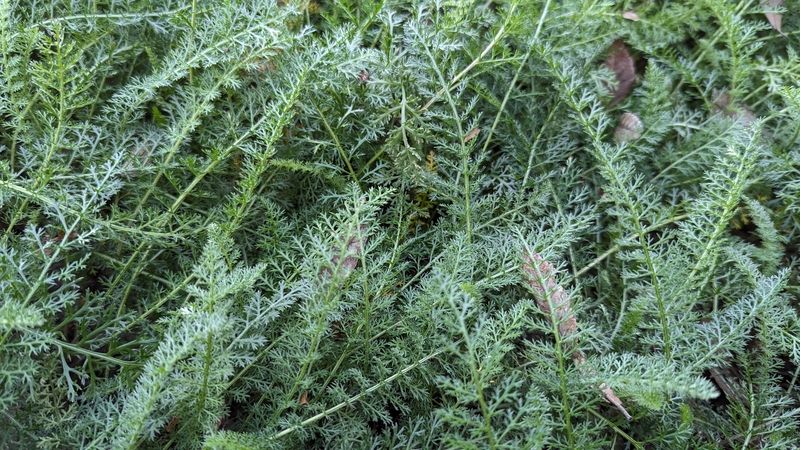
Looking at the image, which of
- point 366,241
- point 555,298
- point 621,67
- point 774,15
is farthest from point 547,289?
point 774,15

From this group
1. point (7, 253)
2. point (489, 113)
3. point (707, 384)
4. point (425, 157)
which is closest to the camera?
point (707, 384)

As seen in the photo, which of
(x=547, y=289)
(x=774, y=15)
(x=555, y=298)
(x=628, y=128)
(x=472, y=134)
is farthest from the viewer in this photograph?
(x=774, y=15)

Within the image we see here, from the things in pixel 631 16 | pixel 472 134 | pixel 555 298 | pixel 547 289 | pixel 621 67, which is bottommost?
pixel 555 298

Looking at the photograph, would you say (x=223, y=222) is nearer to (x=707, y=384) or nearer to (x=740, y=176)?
(x=707, y=384)

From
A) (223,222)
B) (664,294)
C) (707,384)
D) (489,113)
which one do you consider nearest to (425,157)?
(489,113)

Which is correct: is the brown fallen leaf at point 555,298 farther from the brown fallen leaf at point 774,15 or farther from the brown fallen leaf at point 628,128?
the brown fallen leaf at point 774,15

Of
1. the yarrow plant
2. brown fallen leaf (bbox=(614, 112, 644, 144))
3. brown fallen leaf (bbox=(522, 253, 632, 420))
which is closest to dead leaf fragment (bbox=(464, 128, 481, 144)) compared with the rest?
the yarrow plant

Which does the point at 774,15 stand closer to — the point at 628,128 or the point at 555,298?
the point at 628,128
